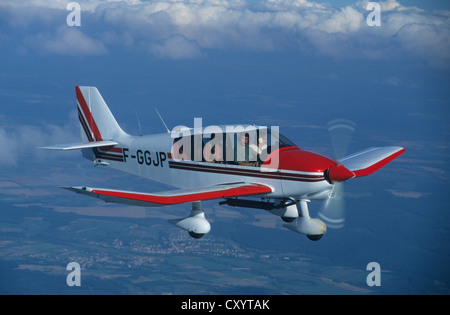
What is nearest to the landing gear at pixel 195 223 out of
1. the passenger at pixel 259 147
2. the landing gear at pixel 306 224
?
the passenger at pixel 259 147

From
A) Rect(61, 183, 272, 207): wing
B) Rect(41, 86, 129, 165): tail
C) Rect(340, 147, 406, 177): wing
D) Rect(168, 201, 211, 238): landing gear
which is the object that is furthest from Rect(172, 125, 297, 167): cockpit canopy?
Rect(41, 86, 129, 165): tail

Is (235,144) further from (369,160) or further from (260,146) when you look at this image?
(369,160)

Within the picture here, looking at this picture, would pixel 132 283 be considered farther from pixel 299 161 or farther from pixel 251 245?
pixel 299 161

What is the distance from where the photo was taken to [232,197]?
2378 cm

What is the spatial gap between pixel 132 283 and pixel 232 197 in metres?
126

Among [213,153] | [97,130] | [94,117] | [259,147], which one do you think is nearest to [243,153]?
[259,147]

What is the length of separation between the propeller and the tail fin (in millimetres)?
10318

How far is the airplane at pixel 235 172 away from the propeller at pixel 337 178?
0.07 metres

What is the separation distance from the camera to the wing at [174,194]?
64.8 ft

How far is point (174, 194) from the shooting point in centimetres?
2164

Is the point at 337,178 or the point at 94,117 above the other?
the point at 94,117

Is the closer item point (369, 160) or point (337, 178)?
point (337, 178)

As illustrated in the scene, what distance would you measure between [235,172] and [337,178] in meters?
3.93

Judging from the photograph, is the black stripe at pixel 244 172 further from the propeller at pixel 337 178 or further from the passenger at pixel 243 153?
the propeller at pixel 337 178
